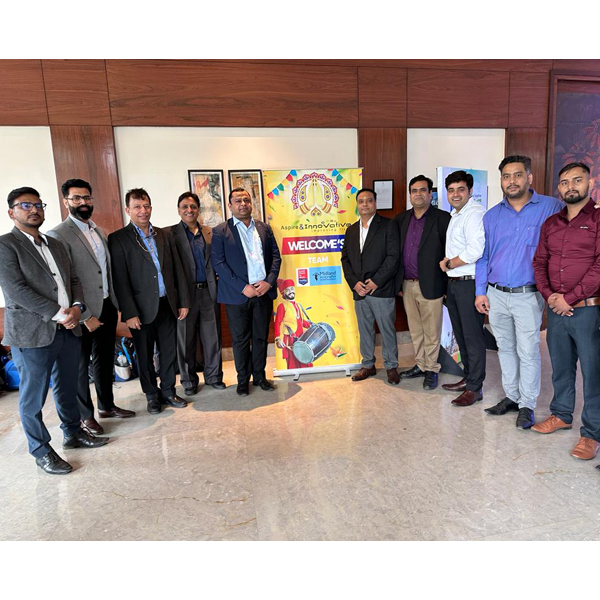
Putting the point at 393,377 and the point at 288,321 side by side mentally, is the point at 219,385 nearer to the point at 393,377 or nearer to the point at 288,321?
the point at 288,321

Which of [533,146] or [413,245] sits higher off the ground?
[533,146]

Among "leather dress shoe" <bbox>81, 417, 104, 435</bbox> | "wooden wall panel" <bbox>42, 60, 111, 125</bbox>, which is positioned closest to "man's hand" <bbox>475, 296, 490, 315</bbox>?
"leather dress shoe" <bbox>81, 417, 104, 435</bbox>

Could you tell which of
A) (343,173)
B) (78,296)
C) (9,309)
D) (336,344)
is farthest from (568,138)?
(9,309)

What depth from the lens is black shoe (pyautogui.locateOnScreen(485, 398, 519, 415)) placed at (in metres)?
3.48

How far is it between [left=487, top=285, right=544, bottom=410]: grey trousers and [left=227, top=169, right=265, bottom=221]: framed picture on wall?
2.78 meters

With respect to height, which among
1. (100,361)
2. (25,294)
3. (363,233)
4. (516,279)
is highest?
(363,233)

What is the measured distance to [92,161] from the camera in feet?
15.2

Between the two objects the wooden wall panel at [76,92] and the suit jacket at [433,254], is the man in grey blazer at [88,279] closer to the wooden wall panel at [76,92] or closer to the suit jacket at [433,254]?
the wooden wall panel at [76,92]

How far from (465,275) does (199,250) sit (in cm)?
245

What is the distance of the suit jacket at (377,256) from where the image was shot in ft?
13.5

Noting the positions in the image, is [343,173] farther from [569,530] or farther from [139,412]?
[569,530]

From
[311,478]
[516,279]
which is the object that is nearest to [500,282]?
[516,279]

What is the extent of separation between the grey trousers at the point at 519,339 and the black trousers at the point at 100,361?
Result: 3083 millimetres

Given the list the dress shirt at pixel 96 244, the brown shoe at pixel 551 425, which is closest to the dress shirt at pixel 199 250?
the dress shirt at pixel 96 244
